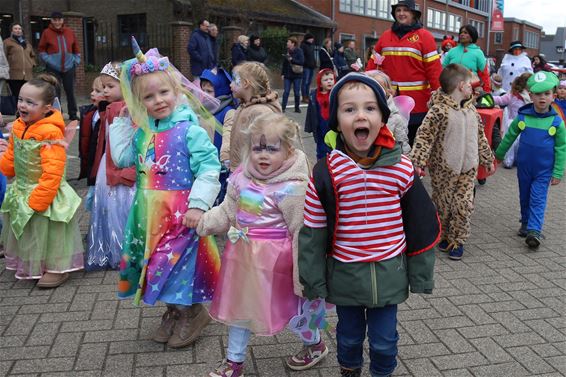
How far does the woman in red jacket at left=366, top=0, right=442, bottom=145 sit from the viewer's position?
257 inches

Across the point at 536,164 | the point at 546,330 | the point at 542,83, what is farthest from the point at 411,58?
the point at 546,330

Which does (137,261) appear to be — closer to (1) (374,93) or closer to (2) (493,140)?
(1) (374,93)

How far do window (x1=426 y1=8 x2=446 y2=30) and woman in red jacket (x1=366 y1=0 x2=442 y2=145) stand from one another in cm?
4985

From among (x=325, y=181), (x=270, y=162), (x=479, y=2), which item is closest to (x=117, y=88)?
(x=270, y=162)

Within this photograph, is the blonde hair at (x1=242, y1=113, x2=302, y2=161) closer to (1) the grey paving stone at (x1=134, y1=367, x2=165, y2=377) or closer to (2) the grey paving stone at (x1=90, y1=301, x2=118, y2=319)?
(1) the grey paving stone at (x1=134, y1=367, x2=165, y2=377)

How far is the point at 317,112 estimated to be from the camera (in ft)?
22.3

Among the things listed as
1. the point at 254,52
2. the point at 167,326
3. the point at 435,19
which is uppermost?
the point at 435,19

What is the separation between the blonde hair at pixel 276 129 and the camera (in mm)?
3088

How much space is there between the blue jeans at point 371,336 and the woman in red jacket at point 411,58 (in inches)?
162

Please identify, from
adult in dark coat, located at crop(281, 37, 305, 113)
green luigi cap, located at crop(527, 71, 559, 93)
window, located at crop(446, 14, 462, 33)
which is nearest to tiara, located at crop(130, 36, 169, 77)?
green luigi cap, located at crop(527, 71, 559, 93)

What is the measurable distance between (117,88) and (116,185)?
0.81 meters

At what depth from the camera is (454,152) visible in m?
5.36

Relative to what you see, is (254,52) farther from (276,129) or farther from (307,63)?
(276,129)

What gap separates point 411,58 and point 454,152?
163 cm
